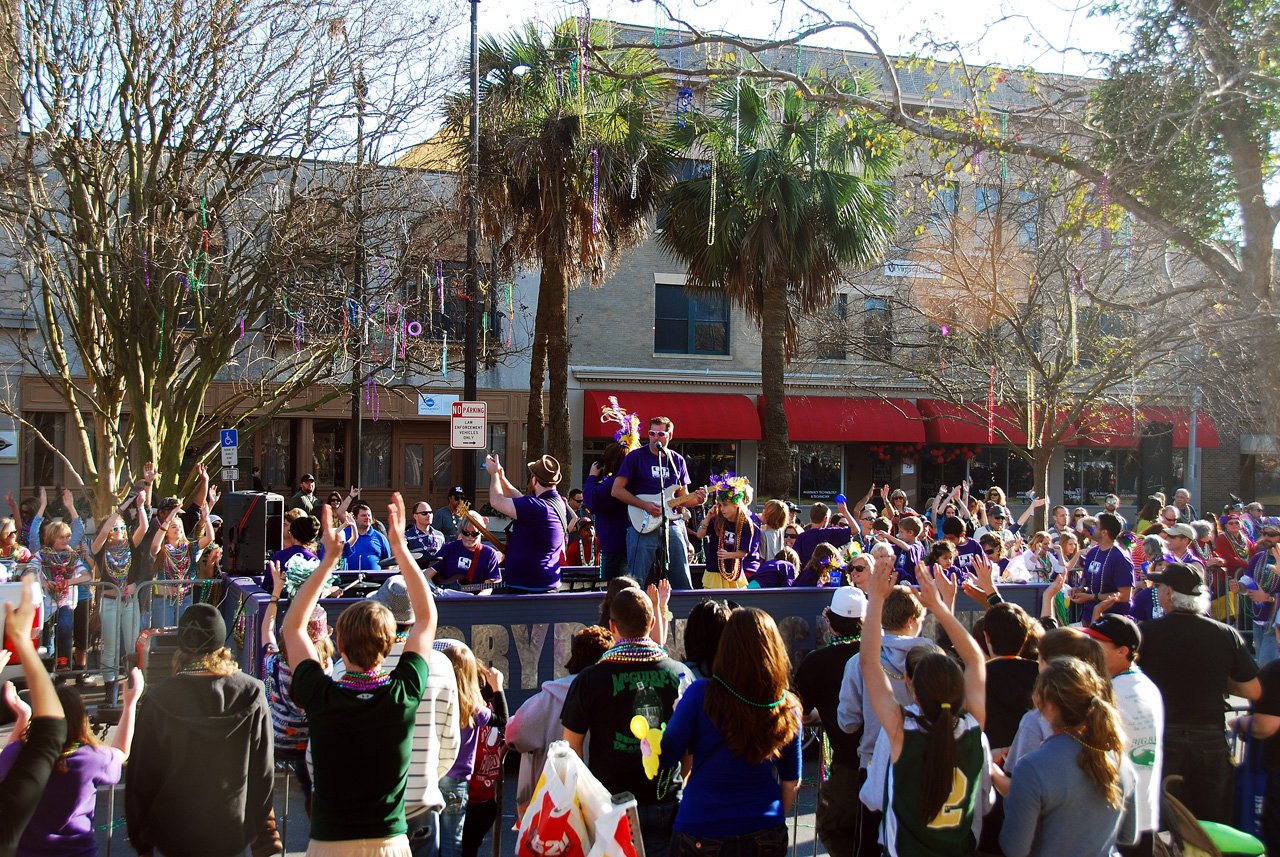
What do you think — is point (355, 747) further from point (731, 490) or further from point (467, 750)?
point (731, 490)

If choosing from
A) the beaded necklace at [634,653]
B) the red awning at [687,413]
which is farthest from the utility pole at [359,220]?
the beaded necklace at [634,653]

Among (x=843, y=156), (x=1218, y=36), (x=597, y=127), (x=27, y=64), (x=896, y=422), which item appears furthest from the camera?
(x=896, y=422)

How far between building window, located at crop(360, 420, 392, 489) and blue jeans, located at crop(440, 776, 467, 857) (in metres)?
20.3

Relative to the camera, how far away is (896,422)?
2594 centimetres

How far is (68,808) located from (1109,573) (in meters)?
7.58

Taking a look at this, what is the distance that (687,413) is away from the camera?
24.2 meters

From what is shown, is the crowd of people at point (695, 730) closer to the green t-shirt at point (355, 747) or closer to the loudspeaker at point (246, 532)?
the green t-shirt at point (355, 747)

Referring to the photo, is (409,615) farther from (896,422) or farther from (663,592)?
(896,422)

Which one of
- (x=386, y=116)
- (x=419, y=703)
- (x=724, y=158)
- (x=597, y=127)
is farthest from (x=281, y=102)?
(x=419, y=703)

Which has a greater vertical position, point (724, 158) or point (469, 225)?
point (724, 158)

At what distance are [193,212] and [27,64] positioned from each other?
92.9 inches

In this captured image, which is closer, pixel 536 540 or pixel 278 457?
pixel 536 540

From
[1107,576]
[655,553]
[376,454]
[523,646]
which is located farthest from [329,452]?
[1107,576]

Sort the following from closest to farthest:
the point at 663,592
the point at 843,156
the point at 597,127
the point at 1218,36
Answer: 1. the point at 663,592
2. the point at 1218,36
3. the point at 597,127
4. the point at 843,156
